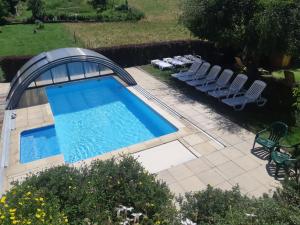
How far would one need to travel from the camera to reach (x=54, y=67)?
15094 mm

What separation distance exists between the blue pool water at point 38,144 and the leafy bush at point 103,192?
5.06m

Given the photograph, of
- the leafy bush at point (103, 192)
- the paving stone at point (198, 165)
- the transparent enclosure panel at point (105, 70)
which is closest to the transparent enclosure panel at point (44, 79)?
the transparent enclosure panel at point (105, 70)

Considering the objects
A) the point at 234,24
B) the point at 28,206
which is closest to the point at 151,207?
the point at 28,206

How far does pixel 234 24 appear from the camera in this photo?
1405cm

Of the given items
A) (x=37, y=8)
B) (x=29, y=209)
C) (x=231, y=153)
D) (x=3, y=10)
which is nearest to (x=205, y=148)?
(x=231, y=153)

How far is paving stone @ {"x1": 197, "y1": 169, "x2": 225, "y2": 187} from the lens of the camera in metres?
8.79

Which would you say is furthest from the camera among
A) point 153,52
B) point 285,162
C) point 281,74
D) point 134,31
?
point 134,31

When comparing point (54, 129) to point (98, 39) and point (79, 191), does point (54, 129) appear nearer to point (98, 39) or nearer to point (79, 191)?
point (79, 191)

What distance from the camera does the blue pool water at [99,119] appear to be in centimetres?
1212

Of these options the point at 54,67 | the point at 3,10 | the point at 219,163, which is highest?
the point at 3,10

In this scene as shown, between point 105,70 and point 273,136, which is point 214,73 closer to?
point 273,136

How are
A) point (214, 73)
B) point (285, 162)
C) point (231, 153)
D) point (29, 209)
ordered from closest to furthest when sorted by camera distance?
point (29, 209)
point (285, 162)
point (231, 153)
point (214, 73)

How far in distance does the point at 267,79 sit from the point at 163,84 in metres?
5.99

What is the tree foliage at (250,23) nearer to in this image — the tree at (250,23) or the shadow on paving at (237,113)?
the tree at (250,23)
